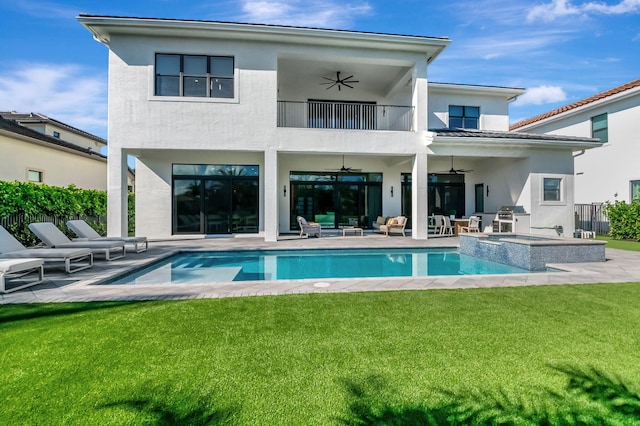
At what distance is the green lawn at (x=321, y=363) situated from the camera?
8.07ft

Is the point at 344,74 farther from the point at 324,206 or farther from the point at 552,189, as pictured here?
the point at 552,189

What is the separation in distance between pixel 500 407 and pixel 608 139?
21591mm

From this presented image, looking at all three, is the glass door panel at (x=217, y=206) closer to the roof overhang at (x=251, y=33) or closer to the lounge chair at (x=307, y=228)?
the lounge chair at (x=307, y=228)

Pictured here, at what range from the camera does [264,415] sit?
2400mm

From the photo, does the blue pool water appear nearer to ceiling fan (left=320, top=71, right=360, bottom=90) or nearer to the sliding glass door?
the sliding glass door

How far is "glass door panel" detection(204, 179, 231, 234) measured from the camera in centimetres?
1542

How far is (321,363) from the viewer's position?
3.16 meters

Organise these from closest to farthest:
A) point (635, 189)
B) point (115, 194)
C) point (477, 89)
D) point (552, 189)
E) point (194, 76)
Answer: point (115, 194) → point (194, 76) → point (552, 189) → point (635, 189) → point (477, 89)

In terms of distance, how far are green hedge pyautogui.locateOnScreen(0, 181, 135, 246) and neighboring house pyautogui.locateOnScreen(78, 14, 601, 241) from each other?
2.17 meters

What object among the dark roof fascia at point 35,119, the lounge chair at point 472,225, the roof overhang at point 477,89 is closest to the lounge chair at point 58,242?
the lounge chair at point 472,225

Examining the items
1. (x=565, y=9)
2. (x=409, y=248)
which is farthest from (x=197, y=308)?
(x=565, y=9)

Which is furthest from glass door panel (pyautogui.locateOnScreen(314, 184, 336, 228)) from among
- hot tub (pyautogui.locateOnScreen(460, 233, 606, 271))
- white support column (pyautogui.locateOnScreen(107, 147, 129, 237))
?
hot tub (pyautogui.locateOnScreen(460, 233, 606, 271))

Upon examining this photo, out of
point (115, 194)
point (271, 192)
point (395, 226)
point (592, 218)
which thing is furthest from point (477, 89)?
point (115, 194)

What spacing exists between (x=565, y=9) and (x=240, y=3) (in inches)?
506
